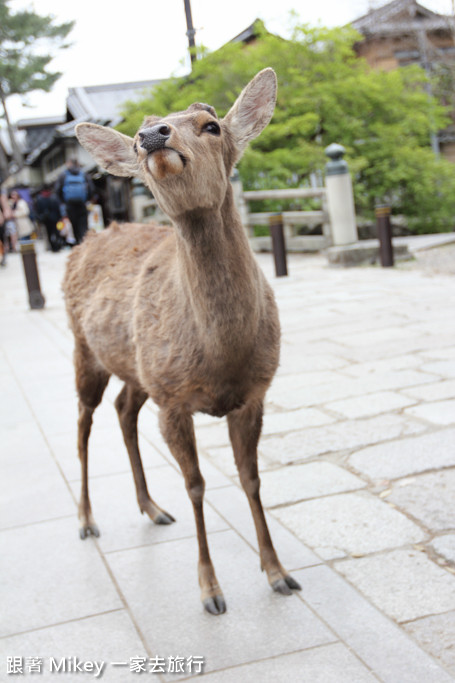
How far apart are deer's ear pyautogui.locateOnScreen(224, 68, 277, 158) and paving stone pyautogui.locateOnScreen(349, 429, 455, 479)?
199 centimetres

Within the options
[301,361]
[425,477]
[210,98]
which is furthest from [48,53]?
[425,477]

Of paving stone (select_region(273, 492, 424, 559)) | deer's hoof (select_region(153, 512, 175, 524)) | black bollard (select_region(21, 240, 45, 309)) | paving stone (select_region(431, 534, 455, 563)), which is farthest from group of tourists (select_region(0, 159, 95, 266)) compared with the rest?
paving stone (select_region(431, 534, 455, 563))

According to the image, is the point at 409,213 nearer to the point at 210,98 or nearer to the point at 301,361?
the point at 210,98

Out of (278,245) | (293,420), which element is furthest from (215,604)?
(278,245)

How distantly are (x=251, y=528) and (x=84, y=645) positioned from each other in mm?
1084

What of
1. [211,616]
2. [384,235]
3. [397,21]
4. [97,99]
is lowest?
[211,616]

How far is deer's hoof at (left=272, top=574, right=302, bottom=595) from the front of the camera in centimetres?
296

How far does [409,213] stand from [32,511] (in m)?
14.8

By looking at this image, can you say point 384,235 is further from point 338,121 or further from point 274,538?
point 274,538

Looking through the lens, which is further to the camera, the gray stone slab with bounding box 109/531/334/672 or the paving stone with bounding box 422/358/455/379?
the paving stone with bounding box 422/358/455/379

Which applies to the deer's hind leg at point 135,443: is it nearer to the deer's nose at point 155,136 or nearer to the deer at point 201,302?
the deer at point 201,302

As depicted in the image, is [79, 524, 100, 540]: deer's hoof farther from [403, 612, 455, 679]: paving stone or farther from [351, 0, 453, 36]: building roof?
[351, 0, 453, 36]: building roof

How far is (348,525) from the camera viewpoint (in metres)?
3.46

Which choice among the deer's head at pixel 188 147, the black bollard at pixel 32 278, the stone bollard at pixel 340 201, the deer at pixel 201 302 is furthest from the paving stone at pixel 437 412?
the stone bollard at pixel 340 201
